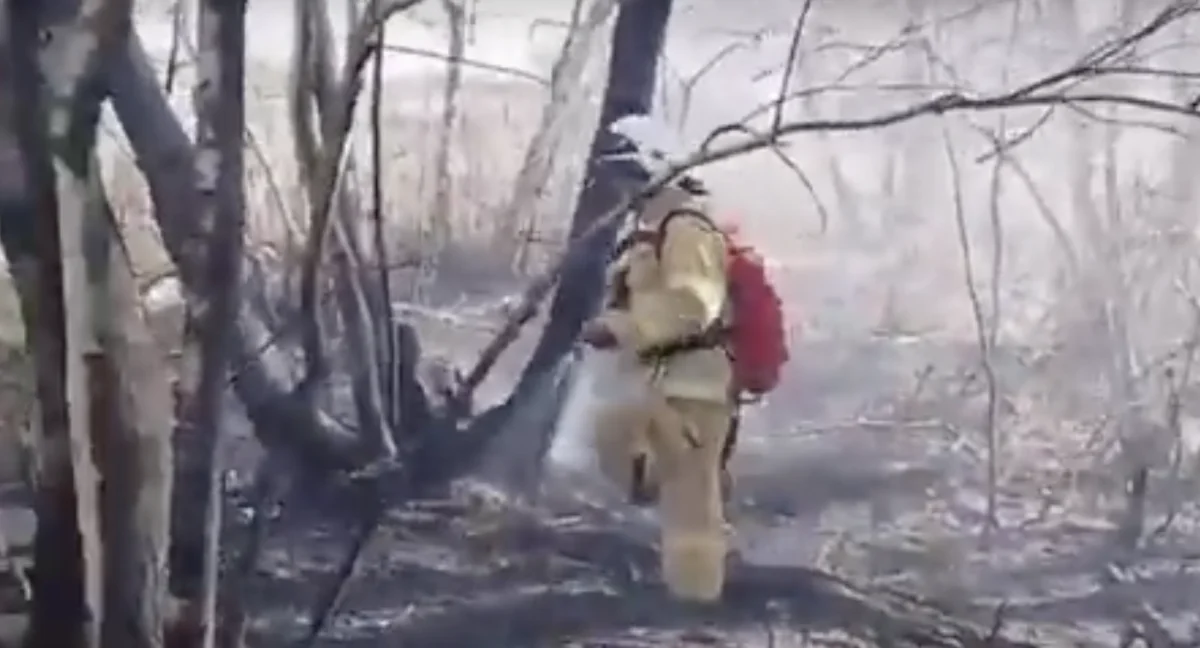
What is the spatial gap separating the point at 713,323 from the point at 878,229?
17 centimetres

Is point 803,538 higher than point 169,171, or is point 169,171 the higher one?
point 169,171

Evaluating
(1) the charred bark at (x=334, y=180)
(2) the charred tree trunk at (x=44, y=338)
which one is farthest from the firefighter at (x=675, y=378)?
(2) the charred tree trunk at (x=44, y=338)

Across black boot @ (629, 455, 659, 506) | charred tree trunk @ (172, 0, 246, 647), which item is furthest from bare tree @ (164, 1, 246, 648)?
black boot @ (629, 455, 659, 506)

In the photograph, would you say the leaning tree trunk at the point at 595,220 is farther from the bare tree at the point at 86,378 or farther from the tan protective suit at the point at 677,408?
the bare tree at the point at 86,378

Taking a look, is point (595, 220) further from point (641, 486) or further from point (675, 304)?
point (641, 486)

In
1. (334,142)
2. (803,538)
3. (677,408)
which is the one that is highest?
(334,142)

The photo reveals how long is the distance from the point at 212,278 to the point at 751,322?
1.51ft

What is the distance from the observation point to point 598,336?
1.60 metres

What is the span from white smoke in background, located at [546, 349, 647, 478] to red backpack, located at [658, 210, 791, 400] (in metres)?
0.09

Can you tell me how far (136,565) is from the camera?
158cm

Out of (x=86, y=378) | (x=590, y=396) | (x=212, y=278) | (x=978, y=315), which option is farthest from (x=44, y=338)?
(x=978, y=315)

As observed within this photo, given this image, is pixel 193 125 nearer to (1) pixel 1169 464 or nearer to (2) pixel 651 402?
(2) pixel 651 402

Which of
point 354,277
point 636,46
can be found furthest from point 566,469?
point 636,46

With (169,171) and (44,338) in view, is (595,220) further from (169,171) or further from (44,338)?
(44,338)
